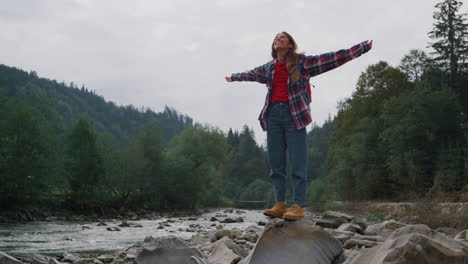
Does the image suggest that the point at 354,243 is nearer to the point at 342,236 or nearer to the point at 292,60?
the point at 342,236

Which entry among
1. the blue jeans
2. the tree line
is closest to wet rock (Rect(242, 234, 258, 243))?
the blue jeans

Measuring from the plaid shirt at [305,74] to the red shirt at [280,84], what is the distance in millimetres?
52

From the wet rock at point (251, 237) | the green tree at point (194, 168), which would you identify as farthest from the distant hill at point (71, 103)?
the wet rock at point (251, 237)

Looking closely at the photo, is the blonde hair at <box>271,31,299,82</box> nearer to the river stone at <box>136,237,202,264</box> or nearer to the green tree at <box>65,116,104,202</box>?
the river stone at <box>136,237,202,264</box>

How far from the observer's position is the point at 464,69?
34.8 m

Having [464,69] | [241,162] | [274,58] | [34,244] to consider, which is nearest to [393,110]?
[464,69]

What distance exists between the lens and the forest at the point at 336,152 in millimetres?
30031

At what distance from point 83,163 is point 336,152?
2847 cm

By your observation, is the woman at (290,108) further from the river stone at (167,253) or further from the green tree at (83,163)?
the green tree at (83,163)

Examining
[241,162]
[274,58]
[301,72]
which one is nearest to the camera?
[301,72]

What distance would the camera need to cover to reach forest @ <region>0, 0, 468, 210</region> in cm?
3003

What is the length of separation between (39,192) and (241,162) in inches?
3439

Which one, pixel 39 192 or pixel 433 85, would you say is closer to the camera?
pixel 433 85

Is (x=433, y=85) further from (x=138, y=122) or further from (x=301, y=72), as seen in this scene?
(x=138, y=122)
